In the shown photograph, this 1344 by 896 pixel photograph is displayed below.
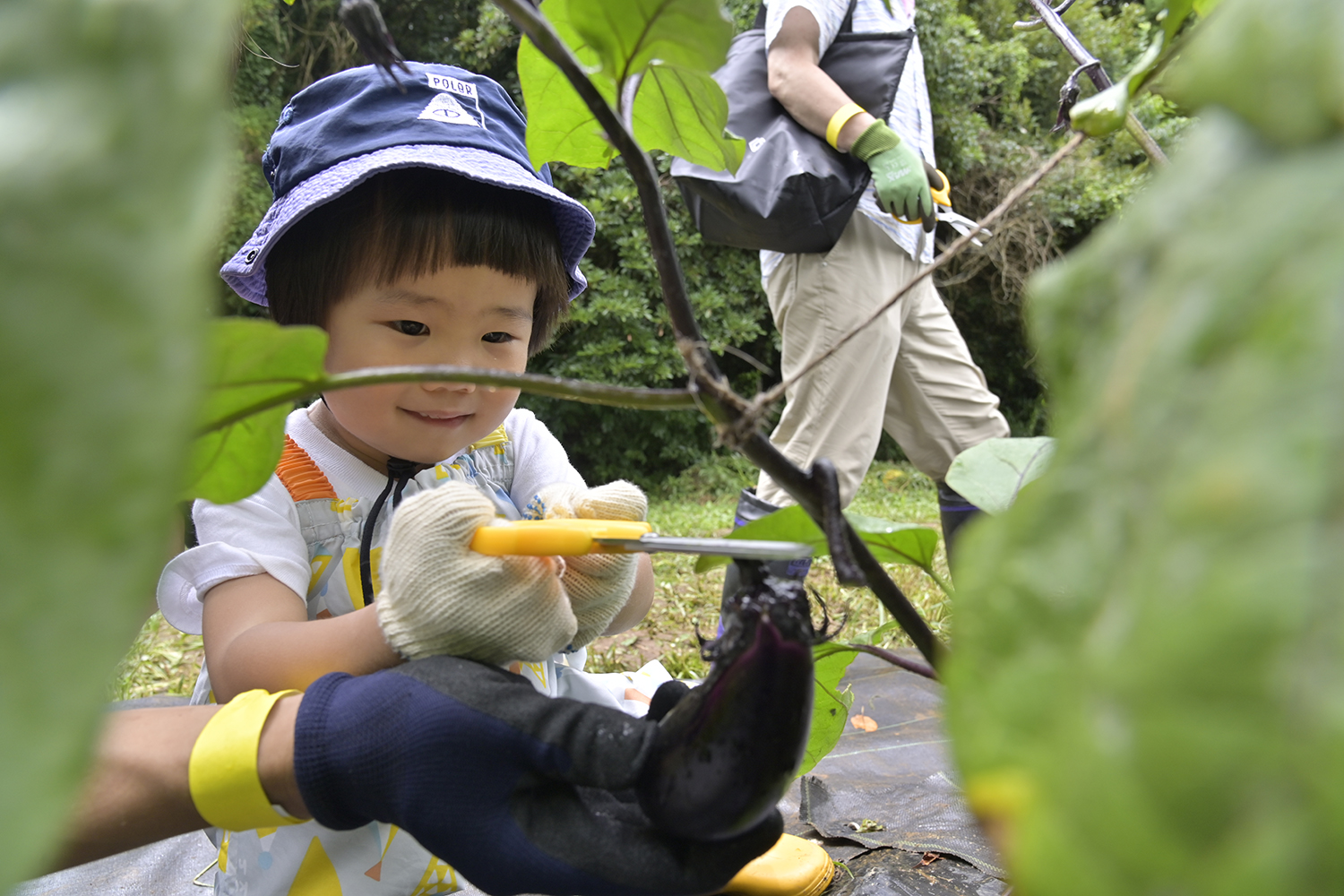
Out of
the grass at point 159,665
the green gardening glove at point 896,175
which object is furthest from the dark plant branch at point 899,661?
the grass at point 159,665

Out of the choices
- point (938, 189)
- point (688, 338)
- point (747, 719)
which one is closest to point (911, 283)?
point (688, 338)

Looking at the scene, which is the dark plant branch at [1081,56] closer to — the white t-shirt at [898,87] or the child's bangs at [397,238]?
the child's bangs at [397,238]

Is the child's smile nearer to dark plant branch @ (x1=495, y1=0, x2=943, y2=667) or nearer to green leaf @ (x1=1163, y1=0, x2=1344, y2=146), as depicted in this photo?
dark plant branch @ (x1=495, y1=0, x2=943, y2=667)

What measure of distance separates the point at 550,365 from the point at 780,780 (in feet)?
14.9

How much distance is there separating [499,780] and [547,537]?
0.16 metres

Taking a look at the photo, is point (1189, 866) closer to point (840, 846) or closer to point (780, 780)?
point (780, 780)

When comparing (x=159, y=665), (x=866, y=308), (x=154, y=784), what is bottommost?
(x=159, y=665)

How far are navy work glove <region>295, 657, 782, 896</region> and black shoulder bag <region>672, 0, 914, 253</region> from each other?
1515 millimetres

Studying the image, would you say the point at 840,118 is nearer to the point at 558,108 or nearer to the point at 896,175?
the point at 896,175

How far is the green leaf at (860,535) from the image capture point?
17.8 inches

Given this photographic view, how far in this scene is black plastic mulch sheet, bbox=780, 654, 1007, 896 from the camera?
109cm

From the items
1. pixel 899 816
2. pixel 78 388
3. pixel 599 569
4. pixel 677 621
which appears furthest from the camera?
pixel 677 621

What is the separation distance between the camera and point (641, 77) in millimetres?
534

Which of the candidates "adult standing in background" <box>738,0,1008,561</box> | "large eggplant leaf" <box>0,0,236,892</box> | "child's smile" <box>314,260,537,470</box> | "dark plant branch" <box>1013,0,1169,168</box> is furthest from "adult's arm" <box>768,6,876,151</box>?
"large eggplant leaf" <box>0,0,236,892</box>
